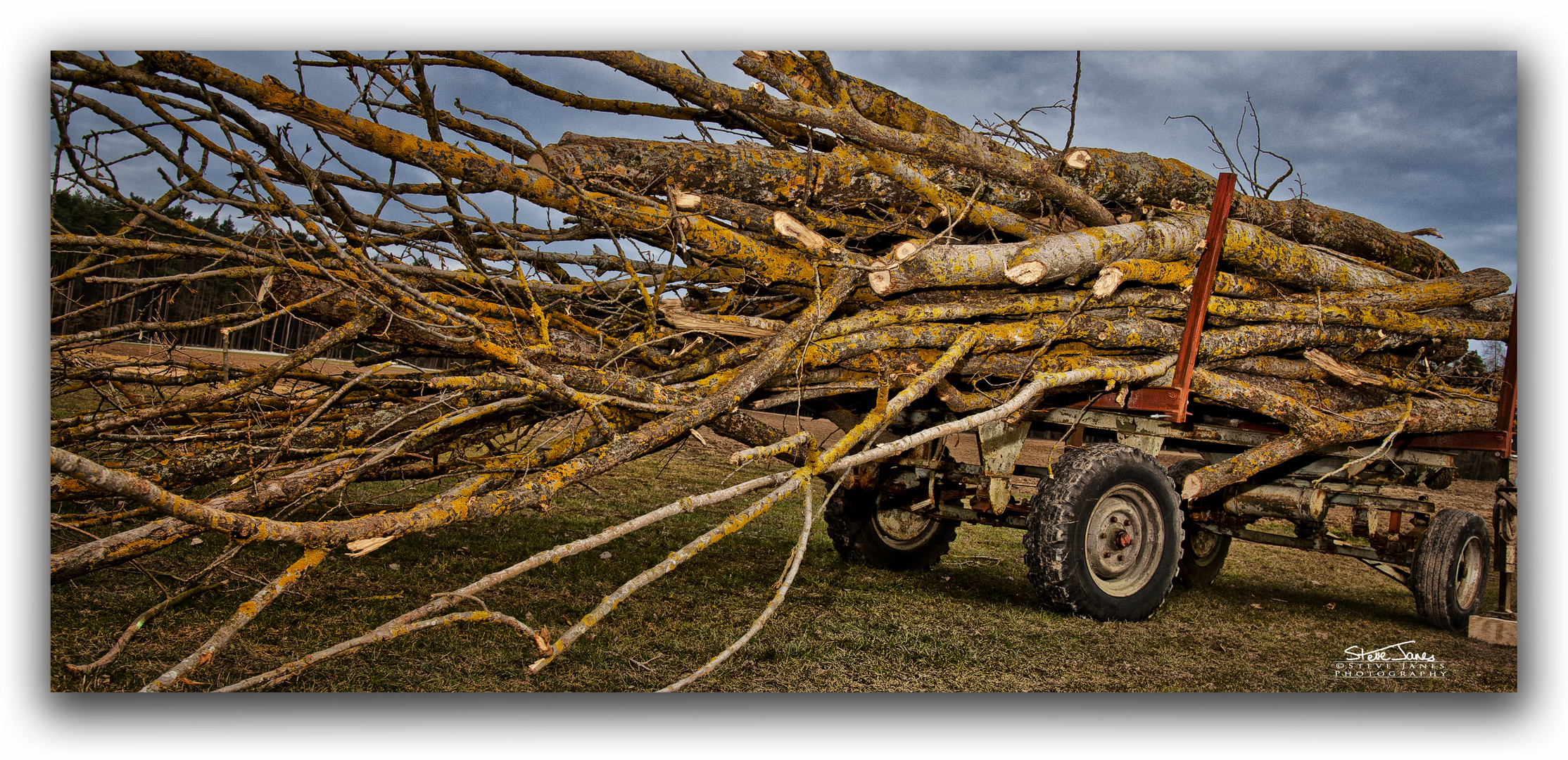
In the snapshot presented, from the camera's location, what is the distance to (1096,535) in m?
4.50

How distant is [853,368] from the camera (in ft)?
14.4

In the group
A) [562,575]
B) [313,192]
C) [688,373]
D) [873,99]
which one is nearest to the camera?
[313,192]

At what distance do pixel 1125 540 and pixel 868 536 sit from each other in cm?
201

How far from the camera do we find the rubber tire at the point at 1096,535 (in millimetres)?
4211

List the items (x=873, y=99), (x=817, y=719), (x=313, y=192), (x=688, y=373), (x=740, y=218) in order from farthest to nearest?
(x=873, y=99) → (x=740, y=218) → (x=688, y=373) → (x=817, y=719) → (x=313, y=192)

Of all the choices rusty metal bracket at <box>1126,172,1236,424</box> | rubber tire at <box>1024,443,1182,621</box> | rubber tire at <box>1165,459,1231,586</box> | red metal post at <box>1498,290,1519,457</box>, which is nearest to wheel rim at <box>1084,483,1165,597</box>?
rubber tire at <box>1024,443,1182,621</box>

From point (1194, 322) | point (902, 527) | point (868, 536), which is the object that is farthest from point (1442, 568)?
point (868, 536)

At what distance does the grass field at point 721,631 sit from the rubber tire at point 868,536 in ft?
0.53

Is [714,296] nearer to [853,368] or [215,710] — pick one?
[853,368]

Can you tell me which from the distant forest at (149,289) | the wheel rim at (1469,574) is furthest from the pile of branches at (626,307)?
the wheel rim at (1469,574)

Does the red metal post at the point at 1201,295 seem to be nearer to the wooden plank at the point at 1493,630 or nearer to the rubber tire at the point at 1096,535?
the rubber tire at the point at 1096,535

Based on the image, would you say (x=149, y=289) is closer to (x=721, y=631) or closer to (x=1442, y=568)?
(x=721, y=631)
